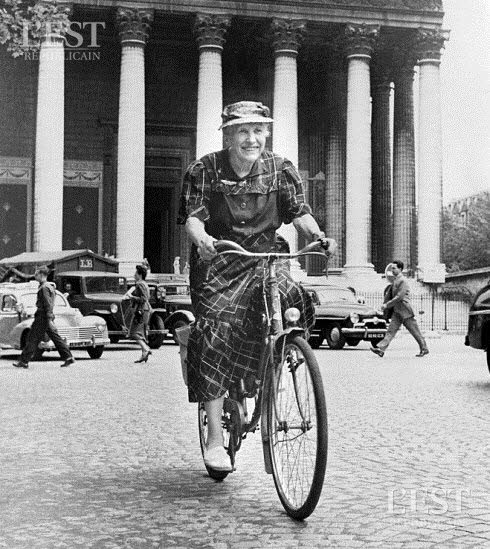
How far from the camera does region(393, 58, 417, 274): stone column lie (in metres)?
43.5

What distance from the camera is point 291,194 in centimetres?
630

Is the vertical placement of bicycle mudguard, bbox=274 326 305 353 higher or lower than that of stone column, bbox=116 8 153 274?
lower

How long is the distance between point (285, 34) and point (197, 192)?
117 ft

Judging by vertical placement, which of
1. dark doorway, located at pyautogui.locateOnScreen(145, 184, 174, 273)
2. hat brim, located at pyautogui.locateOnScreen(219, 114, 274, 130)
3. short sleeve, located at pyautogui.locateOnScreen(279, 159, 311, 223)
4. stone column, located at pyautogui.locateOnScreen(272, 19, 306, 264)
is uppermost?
stone column, located at pyautogui.locateOnScreen(272, 19, 306, 264)

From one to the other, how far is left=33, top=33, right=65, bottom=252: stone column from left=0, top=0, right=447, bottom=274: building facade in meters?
0.05

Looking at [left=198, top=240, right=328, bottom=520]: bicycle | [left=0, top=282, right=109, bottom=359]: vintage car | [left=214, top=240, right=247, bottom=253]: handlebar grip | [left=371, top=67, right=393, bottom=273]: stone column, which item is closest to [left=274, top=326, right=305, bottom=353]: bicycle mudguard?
[left=198, top=240, right=328, bottom=520]: bicycle

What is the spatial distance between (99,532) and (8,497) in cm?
111

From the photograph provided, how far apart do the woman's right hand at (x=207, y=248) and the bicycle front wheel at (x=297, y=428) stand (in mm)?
681

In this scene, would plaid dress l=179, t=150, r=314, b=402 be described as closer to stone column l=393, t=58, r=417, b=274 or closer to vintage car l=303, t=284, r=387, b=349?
vintage car l=303, t=284, r=387, b=349

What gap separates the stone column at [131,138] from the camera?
128 feet

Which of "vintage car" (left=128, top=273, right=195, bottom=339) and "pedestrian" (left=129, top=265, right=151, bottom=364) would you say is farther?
"vintage car" (left=128, top=273, right=195, bottom=339)

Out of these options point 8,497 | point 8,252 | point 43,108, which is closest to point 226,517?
point 8,497

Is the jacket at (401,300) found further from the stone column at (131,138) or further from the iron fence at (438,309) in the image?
the stone column at (131,138)

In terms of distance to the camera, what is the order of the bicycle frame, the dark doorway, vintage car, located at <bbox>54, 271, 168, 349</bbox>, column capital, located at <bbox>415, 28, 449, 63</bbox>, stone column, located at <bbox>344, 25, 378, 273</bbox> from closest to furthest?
the bicycle frame
vintage car, located at <bbox>54, 271, 168, 349</bbox>
stone column, located at <bbox>344, 25, 378, 273</bbox>
column capital, located at <bbox>415, 28, 449, 63</bbox>
the dark doorway
